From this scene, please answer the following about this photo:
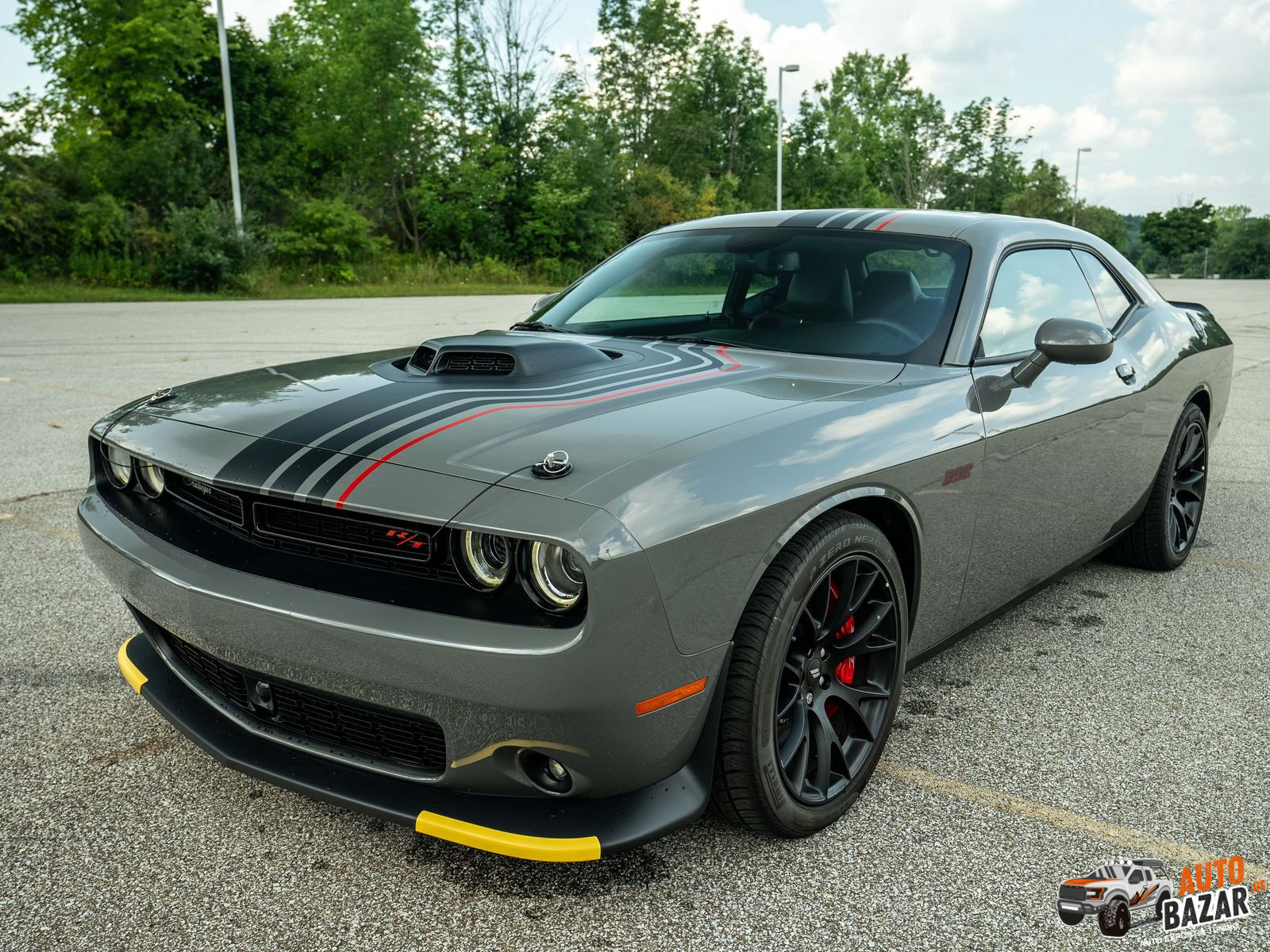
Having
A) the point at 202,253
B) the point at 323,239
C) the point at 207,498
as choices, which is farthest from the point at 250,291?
the point at 207,498

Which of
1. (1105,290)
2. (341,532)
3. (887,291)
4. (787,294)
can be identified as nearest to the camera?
(341,532)

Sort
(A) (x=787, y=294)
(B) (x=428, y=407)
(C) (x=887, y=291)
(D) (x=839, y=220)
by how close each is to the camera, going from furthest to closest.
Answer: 1. (D) (x=839, y=220)
2. (A) (x=787, y=294)
3. (C) (x=887, y=291)
4. (B) (x=428, y=407)

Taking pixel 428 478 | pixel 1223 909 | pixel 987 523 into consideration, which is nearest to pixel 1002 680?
pixel 987 523

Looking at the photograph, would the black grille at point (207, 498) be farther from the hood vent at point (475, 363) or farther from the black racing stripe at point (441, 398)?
the hood vent at point (475, 363)

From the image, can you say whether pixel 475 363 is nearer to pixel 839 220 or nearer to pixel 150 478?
pixel 150 478

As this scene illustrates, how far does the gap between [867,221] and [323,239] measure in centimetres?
2610

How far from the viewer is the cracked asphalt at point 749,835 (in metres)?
1.98

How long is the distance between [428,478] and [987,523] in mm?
1582

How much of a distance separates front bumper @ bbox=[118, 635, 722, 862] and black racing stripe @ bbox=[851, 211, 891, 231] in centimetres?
182

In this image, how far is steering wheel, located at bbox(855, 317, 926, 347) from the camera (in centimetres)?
286

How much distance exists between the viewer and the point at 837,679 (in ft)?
7.77

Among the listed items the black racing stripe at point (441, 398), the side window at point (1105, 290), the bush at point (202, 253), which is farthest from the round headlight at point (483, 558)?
the bush at point (202, 253)

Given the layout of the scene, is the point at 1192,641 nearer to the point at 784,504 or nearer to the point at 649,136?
the point at 784,504

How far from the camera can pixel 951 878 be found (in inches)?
84.6
